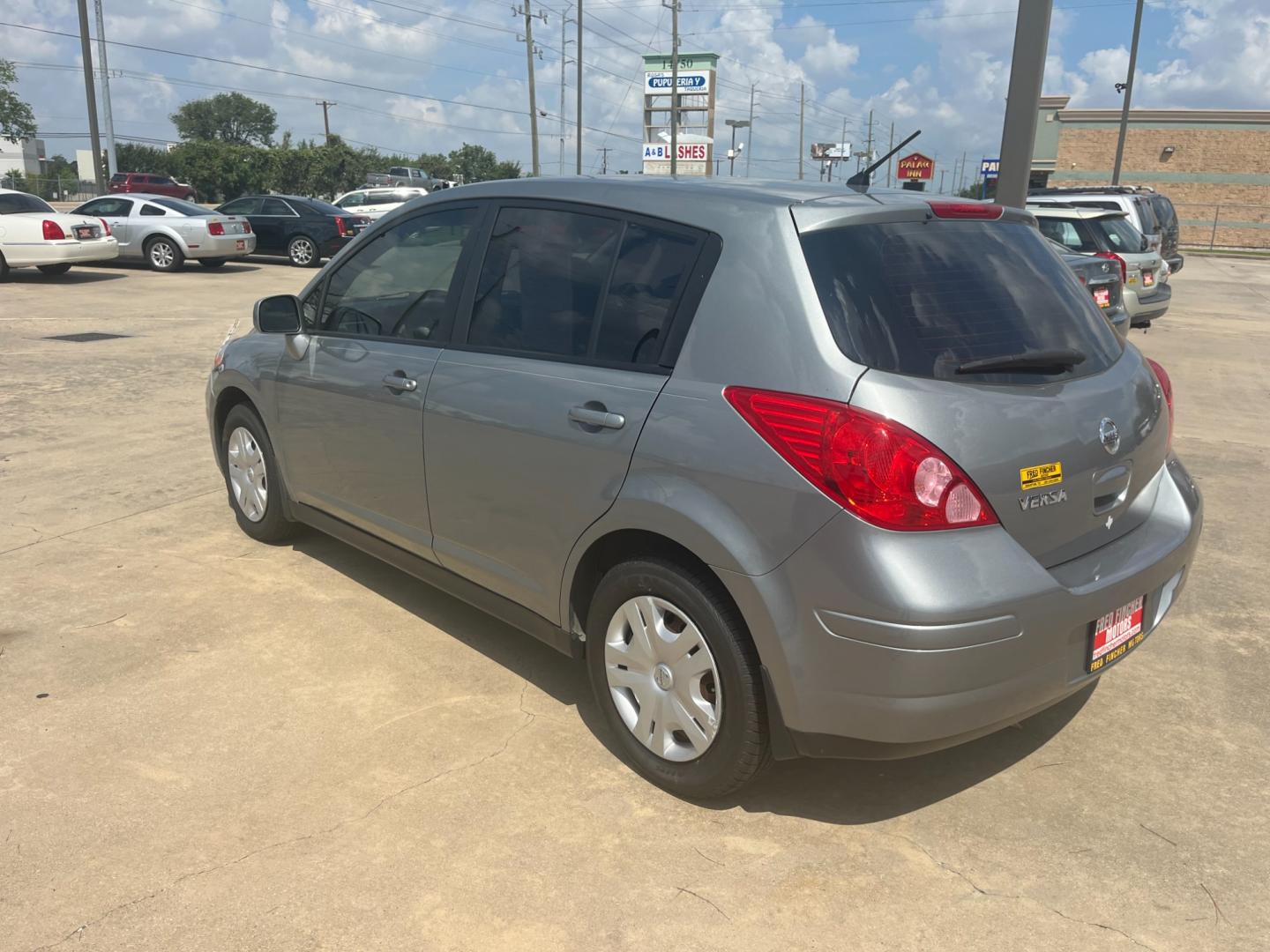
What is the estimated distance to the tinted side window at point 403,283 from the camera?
3.86 m

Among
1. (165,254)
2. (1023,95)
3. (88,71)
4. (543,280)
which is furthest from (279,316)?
(88,71)

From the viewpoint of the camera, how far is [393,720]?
3539mm

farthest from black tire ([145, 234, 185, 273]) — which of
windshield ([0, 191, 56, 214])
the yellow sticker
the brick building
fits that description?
the brick building

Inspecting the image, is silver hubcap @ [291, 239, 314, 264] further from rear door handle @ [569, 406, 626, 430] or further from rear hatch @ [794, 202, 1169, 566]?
rear hatch @ [794, 202, 1169, 566]

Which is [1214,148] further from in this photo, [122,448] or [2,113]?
[2,113]

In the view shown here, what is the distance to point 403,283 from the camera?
4102 mm

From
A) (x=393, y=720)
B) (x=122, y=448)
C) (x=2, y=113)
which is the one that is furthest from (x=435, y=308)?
(x=2, y=113)

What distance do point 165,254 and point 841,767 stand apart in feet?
65.8

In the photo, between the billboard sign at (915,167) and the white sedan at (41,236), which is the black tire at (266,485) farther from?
the billboard sign at (915,167)

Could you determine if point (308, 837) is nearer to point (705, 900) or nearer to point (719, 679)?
point (705, 900)

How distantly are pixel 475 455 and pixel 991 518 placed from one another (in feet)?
5.70

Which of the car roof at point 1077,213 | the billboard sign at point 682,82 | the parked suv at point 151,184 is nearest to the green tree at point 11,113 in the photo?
the parked suv at point 151,184

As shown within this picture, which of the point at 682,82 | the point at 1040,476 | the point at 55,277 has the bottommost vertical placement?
the point at 55,277

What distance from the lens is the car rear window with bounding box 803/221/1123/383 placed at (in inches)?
106
